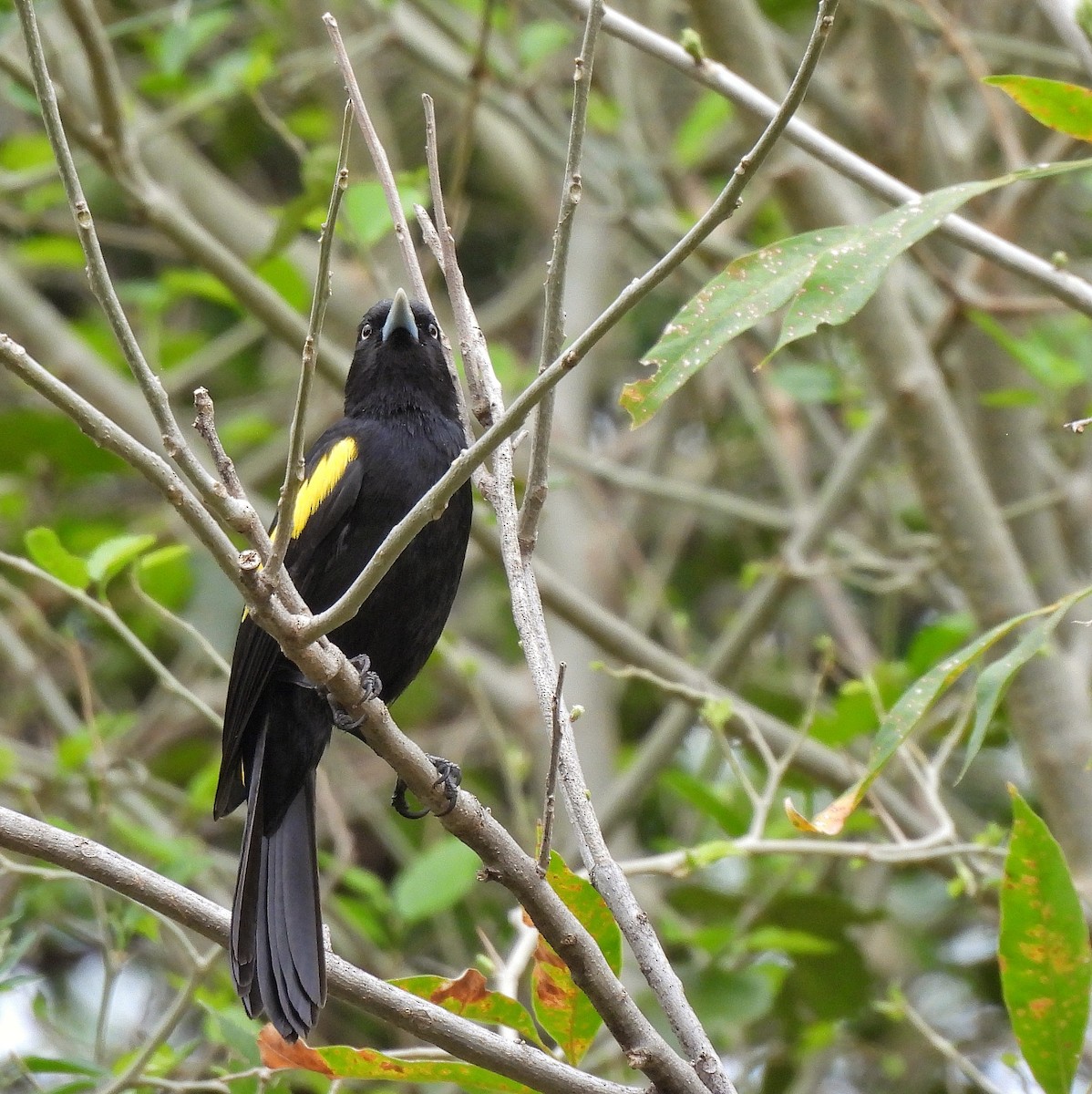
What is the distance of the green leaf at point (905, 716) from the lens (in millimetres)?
2023

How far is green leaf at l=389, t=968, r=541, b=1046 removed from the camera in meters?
2.10

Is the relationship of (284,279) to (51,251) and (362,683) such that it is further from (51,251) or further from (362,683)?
(362,683)

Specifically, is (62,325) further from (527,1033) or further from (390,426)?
(527,1033)

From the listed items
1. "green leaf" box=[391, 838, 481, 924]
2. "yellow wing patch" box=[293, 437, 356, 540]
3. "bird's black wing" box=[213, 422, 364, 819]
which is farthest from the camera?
"green leaf" box=[391, 838, 481, 924]

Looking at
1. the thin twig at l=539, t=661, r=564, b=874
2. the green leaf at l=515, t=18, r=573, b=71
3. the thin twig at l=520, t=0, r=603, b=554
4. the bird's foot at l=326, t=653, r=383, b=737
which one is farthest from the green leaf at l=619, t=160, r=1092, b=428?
the green leaf at l=515, t=18, r=573, b=71

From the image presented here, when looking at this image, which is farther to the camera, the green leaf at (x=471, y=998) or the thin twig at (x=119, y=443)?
the green leaf at (x=471, y=998)

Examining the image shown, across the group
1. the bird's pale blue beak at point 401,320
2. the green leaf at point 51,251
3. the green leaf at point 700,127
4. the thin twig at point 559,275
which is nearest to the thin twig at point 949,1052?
the thin twig at point 559,275

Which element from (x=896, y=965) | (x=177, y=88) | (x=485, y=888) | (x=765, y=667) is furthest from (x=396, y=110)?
(x=896, y=965)

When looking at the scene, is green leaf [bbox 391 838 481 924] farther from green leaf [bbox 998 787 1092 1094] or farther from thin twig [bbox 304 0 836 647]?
thin twig [bbox 304 0 836 647]

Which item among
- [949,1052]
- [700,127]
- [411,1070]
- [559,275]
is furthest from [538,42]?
[411,1070]

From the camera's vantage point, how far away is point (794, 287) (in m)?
2.17

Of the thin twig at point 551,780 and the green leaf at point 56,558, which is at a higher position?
the green leaf at point 56,558

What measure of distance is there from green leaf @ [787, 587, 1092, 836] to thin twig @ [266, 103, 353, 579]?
817 millimetres

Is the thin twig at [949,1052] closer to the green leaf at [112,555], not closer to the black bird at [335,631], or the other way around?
the black bird at [335,631]
